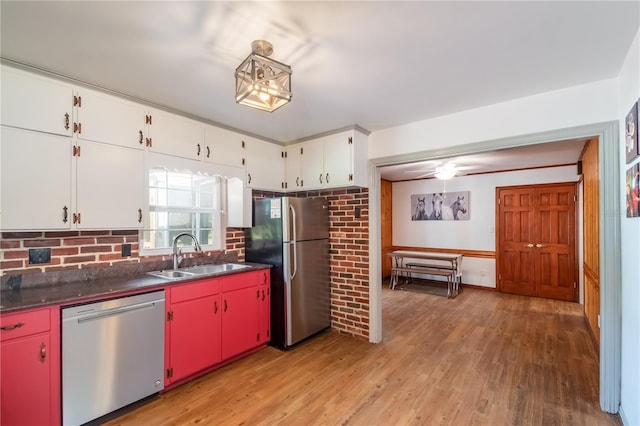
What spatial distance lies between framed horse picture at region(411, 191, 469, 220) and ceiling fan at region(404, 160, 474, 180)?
48 cm

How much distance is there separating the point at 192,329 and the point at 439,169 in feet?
14.6

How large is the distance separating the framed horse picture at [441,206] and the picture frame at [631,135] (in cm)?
422

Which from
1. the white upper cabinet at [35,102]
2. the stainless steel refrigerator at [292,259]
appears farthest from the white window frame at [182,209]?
the white upper cabinet at [35,102]

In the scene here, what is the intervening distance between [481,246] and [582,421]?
4.17 meters

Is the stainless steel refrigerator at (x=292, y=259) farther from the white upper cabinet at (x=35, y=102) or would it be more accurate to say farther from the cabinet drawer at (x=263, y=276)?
the white upper cabinet at (x=35, y=102)

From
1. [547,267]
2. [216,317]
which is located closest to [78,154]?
[216,317]

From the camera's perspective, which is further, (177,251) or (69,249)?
(177,251)

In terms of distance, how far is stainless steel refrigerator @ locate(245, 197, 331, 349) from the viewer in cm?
319

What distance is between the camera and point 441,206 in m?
6.36

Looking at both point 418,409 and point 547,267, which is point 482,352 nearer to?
point 418,409

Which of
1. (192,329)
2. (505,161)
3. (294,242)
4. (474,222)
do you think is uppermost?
(505,161)

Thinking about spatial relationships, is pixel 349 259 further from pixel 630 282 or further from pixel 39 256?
pixel 39 256

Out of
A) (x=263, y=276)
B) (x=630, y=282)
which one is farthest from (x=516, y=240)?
(x=263, y=276)

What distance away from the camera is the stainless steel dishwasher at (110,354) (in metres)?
1.87
